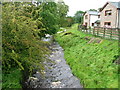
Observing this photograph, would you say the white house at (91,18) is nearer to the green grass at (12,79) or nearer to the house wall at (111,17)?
the house wall at (111,17)

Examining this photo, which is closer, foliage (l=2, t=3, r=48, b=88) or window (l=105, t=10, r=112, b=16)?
foliage (l=2, t=3, r=48, b=88)

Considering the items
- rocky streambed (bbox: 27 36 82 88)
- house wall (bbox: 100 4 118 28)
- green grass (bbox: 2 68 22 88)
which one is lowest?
rocky streambed (bbox: 27 36 82 88)

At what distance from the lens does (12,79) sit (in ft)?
22.3

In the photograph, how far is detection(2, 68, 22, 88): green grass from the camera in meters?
6.27

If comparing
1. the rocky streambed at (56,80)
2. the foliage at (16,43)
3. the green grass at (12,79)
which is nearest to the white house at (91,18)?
the rocky streambed at (56,80)

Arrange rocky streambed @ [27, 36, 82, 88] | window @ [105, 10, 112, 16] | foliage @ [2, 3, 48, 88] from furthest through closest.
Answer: window @ [105, 10, 112, 16], rocky streambed @ [27, 36, 82, 88], foliage @ [2, 3, 48, 88]

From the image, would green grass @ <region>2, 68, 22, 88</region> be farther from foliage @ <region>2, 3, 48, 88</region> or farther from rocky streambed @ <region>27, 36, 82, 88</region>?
rocky streambed @ <region>27, 36, 82, 88</region>

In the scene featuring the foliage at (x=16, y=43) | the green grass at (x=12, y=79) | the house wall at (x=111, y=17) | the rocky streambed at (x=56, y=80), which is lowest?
the rocky streambed at (x=56, y=80)

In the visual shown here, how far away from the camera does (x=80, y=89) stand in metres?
7.15

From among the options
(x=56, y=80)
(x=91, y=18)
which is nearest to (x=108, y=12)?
(x=91, y=18)

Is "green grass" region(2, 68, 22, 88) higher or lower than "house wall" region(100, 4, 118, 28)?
lower

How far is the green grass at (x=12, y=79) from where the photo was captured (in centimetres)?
627

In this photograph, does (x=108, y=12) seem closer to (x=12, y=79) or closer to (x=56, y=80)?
(x=56, y=80)

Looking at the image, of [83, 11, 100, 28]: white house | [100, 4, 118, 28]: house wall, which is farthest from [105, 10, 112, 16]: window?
[83, 11, 100, 28]: white house
